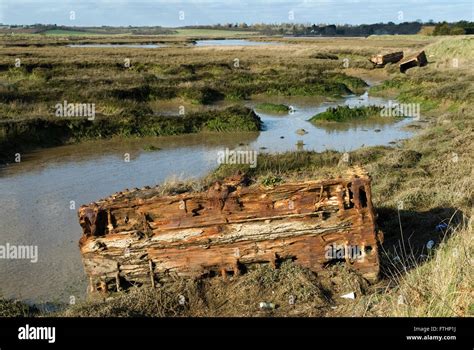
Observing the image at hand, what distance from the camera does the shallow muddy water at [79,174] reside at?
9.04 meters

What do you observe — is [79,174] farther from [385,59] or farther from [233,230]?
[385,59]

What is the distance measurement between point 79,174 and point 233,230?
9916 mm

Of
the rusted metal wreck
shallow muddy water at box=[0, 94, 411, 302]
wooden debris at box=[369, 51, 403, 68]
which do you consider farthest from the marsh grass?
wooden debris at box=[369, 51, 403, 68]

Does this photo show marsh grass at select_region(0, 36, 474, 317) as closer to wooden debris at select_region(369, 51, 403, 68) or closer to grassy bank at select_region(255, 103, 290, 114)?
grassy bank at select_region(255, 103, 290, 114)

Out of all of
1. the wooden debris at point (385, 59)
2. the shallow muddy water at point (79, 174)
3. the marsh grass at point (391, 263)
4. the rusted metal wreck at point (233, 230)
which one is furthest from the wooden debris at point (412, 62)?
the rusted metal wreck at point (233, 230)

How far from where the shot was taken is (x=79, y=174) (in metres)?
16.1

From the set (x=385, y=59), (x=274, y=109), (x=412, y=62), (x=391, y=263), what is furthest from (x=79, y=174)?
(x=385, y=59)

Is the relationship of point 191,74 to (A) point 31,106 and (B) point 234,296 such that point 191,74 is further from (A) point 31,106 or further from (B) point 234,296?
(B) point 234,296

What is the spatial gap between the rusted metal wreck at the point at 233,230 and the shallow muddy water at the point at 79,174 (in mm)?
1420

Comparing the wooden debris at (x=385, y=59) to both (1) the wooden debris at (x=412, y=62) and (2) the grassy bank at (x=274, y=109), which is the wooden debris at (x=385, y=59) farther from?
(2) the grassy bank at (x=274, y=109)

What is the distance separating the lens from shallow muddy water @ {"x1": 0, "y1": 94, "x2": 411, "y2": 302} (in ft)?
29.7

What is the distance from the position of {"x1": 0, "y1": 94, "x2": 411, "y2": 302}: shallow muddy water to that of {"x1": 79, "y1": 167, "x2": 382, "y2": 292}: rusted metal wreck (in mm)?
1420
